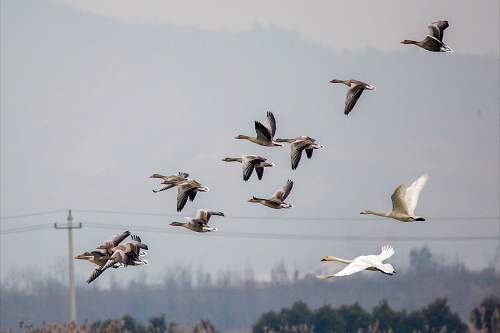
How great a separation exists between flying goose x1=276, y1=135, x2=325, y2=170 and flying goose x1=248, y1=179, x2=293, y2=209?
1.68 m

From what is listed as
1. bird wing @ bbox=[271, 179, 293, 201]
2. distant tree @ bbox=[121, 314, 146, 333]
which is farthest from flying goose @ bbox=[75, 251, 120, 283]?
distant tree @ bbox=[121, 314, 146, 333]

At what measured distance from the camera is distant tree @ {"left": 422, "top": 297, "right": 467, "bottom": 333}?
62.1m

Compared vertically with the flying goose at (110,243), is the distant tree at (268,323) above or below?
below

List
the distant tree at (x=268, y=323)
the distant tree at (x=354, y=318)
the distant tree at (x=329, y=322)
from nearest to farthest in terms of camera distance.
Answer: the distant tree at (x=268, y=323), the distant tree at (x=329, y=322), the distant tree at (x=354, y=318)

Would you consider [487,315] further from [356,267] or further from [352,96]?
[356,267]

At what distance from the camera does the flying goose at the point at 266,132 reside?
74.5 ft

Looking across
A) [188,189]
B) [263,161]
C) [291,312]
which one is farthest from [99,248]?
[291,312]

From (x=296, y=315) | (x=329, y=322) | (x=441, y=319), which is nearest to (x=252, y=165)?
(x=296, y=315)

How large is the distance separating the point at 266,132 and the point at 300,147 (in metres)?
1.35

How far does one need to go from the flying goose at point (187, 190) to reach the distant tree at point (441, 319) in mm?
45231

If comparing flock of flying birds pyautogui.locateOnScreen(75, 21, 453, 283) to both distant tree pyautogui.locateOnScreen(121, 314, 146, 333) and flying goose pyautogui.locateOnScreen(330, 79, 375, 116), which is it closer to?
flying goose pyautogui.locateOnScreen(330, 79, 375, 116)

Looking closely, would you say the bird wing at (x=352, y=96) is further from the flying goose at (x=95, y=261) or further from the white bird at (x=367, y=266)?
the flying goose at (x=95, y=261)

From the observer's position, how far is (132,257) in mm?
20250

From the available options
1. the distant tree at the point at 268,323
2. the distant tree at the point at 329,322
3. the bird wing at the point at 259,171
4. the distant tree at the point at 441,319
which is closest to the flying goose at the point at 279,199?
the bird wing at the point at 259,171
